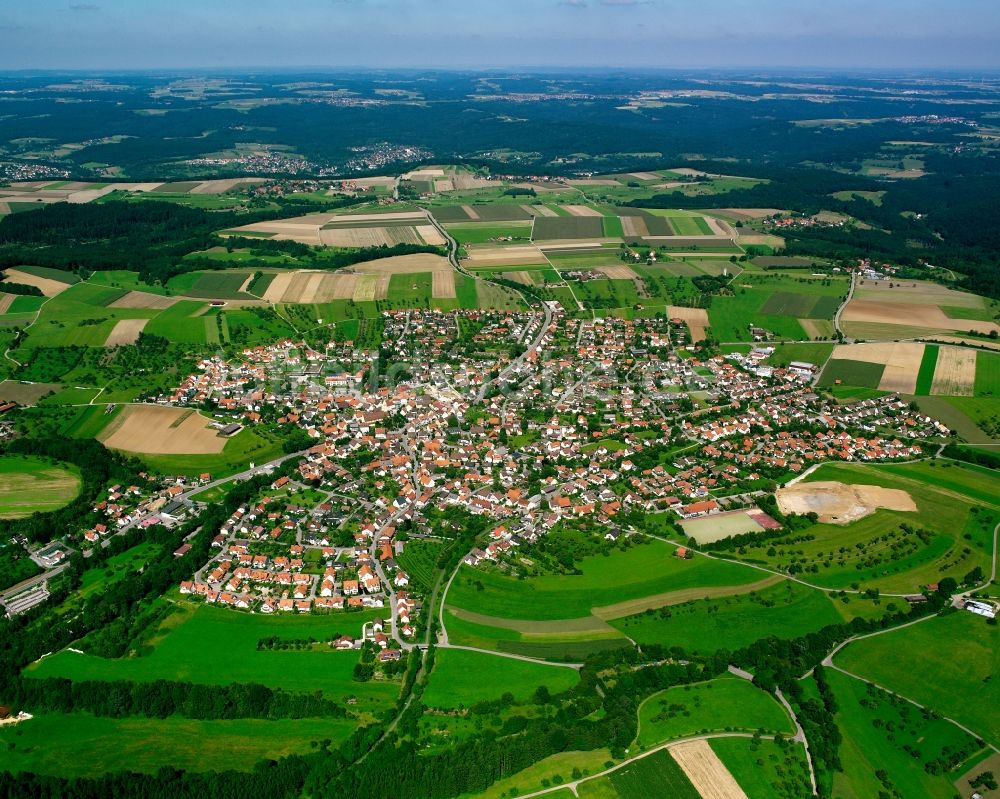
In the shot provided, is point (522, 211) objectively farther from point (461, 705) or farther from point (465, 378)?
point (461, 705)

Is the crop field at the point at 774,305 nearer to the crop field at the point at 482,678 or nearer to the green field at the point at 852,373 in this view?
the green field at the point at 852,373

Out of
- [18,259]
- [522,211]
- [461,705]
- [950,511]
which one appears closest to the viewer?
[461,705]

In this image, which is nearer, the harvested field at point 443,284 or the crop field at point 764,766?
the crop field at point 764,766

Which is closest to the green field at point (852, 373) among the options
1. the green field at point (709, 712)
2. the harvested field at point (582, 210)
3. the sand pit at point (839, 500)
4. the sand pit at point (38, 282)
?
the sand pit at point (839, 500)

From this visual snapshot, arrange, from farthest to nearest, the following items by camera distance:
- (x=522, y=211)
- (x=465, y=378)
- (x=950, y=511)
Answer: (x=522, y=211)
(x=465, y=378)
(x=950, y=511)

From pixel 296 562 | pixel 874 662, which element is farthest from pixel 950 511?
pixel 296 562
